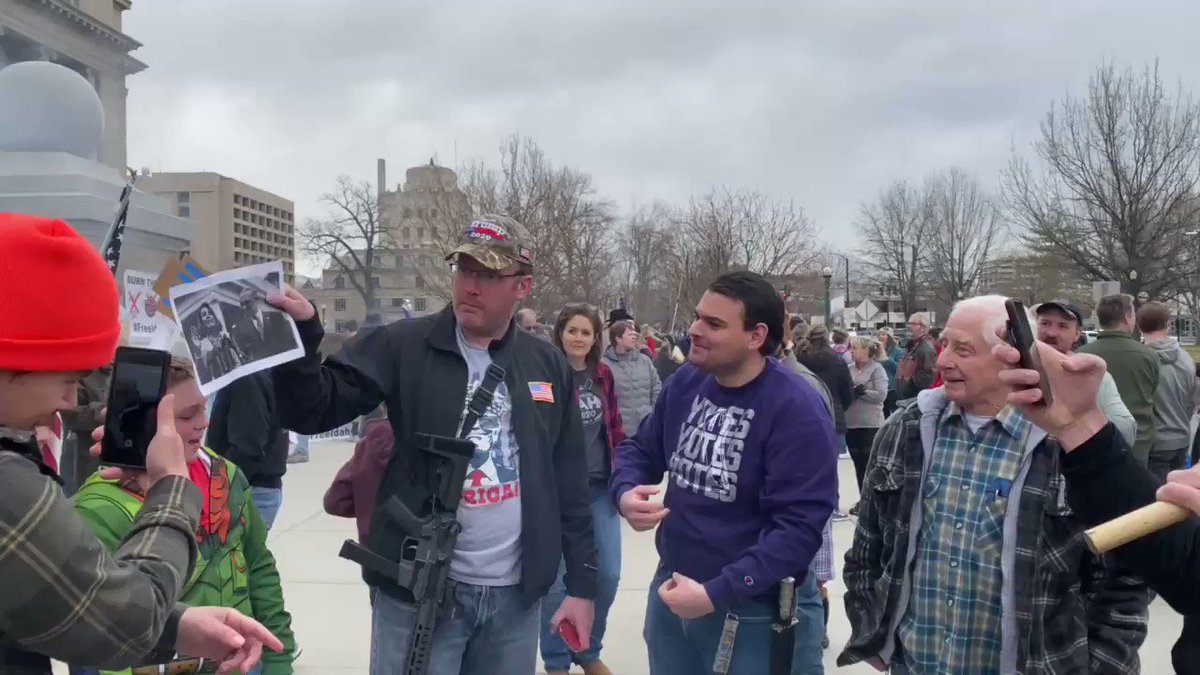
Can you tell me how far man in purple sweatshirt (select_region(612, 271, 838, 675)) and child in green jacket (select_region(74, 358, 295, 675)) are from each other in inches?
45.7

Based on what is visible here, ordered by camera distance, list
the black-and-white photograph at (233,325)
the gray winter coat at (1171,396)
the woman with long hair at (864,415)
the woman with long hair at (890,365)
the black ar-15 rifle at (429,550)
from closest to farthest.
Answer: the black-and-white photograph at (233,325)
the black ar-15 rifle at (429,550)
the gray winter coat at (1171,396)
the woman with long hair at (864,415)
the woman with long hair at (890,365)

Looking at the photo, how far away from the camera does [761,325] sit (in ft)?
9.84

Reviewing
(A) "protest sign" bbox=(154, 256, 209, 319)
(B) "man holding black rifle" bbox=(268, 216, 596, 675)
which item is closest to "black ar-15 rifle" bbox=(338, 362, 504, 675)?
(B) "man holding black rifle" bbox=(268, 216, 596, 675)

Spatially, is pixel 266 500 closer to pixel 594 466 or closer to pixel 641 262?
pixel 594 466

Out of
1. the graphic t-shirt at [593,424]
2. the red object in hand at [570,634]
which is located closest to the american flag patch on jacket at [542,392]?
the red object in hand at [570,634]

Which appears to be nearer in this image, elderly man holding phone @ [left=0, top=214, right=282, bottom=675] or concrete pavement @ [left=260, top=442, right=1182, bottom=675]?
elderly man holding phone @ [left=0, top=214, right=282, bottom=675]

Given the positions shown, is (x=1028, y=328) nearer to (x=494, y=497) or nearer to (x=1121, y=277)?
(x=494, y=497)

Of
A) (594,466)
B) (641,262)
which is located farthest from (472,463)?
(641,262)

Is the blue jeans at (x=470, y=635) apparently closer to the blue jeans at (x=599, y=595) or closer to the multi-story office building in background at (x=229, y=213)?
the blue jeans at (x=599, y=595)

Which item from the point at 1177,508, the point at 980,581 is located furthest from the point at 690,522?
the point at 1177,508

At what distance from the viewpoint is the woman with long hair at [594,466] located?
4.82m

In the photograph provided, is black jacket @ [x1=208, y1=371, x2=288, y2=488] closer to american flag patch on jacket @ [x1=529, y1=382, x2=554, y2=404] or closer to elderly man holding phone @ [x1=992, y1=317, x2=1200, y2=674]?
american flag patch on jacket @ [x1=529, y1=382, x2=554, y2=404]

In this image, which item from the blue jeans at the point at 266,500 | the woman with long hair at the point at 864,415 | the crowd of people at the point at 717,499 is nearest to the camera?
the crowd of people at the point at 717,499

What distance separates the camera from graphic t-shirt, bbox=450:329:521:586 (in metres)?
2.66
